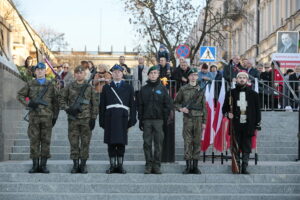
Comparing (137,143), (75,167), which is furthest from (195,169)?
(137,143)

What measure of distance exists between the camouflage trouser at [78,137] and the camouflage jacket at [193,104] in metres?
1.88

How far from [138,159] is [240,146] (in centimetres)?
277

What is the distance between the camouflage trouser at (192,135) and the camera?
1151 centimetres

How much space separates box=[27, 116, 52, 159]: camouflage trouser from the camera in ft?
36.8

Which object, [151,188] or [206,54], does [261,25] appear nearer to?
[206,54]

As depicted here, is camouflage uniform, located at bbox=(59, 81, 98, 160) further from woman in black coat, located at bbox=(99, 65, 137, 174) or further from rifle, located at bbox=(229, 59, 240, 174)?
rifle, located at bbox=(229, 59, 240, 174)

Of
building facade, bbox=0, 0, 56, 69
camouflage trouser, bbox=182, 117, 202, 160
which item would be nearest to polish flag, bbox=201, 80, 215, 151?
camouflage trouser, bbox=182, 117, 202, 160

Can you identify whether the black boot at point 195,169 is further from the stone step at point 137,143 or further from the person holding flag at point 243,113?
the stone step at point 137,143

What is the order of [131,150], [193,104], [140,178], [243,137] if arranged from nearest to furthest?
[140,178] → [243,137] → [193,104] → [131,150]

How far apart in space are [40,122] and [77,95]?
31.8 inches

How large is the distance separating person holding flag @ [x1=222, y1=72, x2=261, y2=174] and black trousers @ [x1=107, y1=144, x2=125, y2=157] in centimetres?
207

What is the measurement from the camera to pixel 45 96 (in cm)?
1138

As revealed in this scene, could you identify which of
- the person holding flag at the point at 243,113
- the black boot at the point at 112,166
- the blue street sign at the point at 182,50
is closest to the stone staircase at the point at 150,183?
the black boot at the point at 112,166

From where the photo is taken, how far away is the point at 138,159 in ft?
44.4
